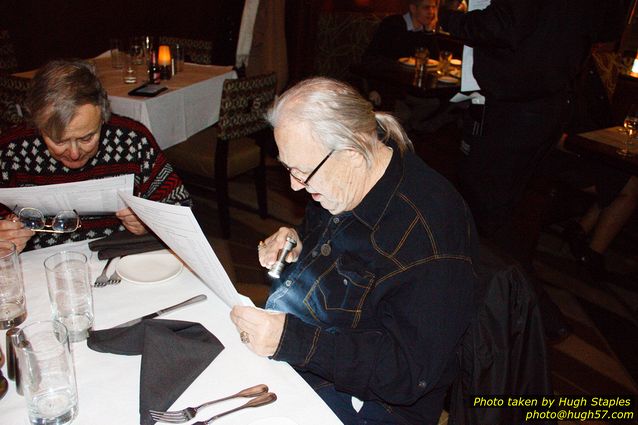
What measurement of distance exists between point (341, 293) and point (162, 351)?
470 mm

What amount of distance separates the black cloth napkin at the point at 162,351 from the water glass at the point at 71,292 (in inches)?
2.1

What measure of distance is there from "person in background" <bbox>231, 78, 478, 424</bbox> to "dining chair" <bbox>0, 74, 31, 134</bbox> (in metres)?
2.13

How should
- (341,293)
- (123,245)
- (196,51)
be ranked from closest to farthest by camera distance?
(341,293) < (123,245) < (196,51)

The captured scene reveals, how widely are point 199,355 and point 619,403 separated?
7.05ft

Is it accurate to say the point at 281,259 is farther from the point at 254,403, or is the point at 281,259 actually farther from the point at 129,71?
the point at 129,71

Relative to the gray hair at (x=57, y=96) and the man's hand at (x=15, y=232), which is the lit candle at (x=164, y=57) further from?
the man's hand at (x=15, y=232)

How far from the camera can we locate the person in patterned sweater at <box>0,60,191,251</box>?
157 centimetres

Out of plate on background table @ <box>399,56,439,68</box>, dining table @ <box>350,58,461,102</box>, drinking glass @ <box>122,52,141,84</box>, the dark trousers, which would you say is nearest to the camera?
the dark trousers

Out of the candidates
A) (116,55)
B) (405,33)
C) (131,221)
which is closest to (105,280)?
(131,221)

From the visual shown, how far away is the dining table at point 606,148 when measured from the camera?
8.23 feet

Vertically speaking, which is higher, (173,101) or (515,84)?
(515,84)

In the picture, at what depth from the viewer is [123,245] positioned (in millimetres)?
1423

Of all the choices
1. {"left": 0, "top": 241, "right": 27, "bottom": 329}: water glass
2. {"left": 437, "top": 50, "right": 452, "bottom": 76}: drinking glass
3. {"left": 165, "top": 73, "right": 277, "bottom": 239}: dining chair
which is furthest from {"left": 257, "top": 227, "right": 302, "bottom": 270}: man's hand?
{"left": 437, "top": 50, "right": 452, "bottom": 76}: drinking glass

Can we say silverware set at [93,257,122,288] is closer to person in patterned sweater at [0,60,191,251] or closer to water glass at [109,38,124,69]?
person in patterned sweater at [0,60,191,251]
